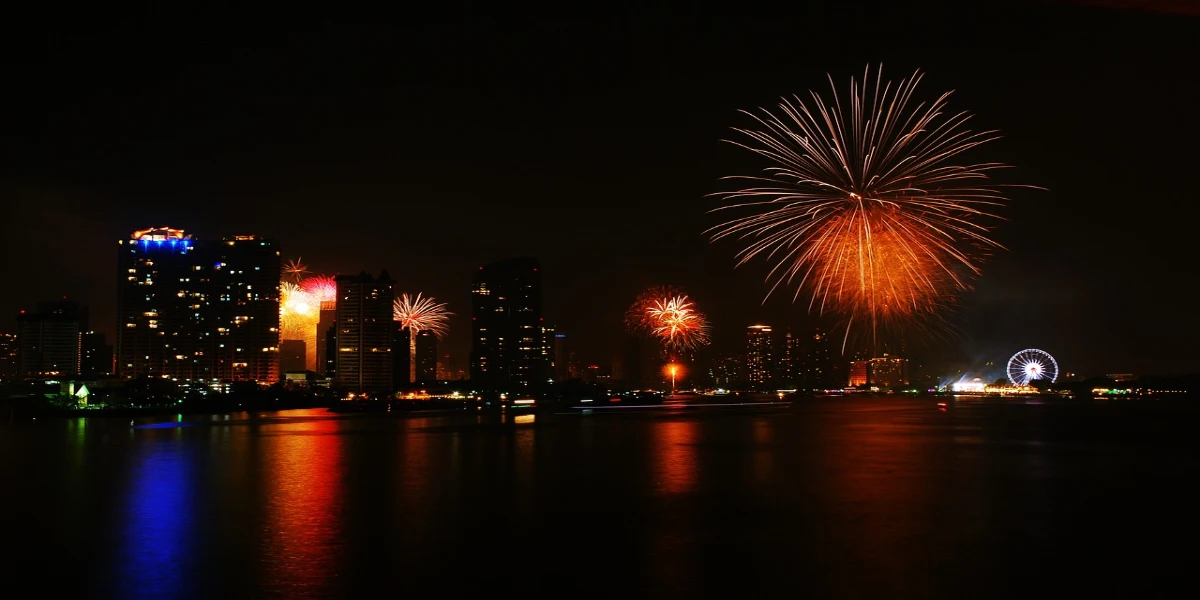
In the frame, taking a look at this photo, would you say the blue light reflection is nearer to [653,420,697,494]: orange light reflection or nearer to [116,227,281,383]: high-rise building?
[653,420,697,494]: orange light reflection

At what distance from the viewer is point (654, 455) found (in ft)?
101

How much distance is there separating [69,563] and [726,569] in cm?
994

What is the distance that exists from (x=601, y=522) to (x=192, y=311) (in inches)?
6043

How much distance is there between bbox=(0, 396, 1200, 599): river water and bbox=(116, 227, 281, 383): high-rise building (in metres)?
127

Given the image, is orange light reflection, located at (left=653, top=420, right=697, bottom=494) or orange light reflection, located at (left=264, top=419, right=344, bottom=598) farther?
orange light reflection, located at (left=653, top=420, right=697, bottom=494)

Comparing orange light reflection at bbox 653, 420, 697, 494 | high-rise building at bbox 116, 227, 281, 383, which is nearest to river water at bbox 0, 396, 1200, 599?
orange light reflection at bbox 653, 420, 697, 494

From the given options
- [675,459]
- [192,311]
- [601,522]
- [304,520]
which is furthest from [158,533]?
[192,311]

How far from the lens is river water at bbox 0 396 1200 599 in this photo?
12117 millimetres

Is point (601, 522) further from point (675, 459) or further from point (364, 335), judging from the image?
point (364, 335)

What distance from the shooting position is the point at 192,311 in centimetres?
15312

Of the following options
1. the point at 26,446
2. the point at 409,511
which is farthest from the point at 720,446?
the point at 26,446

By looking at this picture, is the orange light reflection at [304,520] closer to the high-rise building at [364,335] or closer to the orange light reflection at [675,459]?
the orange light reflection at [675,459]

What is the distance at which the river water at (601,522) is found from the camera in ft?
39.8

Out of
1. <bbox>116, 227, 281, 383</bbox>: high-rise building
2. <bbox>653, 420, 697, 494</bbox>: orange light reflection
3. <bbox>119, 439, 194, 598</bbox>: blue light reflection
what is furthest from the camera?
<bbox>116, 227, 281, 383</bbox>: high-rise building
